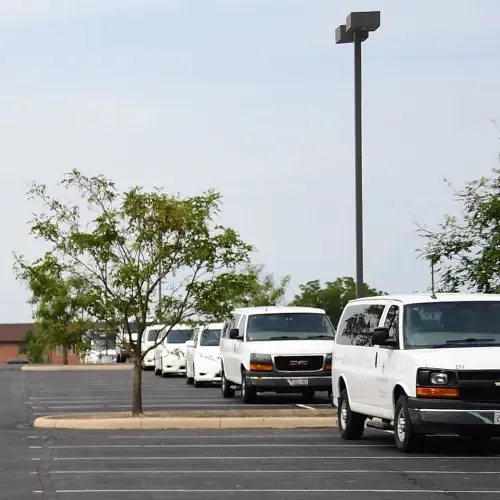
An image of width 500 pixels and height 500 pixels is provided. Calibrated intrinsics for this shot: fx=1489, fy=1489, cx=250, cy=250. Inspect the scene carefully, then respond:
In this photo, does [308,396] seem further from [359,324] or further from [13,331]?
[13,331]

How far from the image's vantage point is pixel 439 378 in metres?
17.7

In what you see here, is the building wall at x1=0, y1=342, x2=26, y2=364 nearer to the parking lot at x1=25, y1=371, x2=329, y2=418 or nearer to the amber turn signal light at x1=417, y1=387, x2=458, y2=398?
the parking lot at x1=25, y1=371, x2=329, y2=418

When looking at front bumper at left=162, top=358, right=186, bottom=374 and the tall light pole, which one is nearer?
the tall light pole

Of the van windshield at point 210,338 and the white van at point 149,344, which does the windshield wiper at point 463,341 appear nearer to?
the van windshield at point 210,338

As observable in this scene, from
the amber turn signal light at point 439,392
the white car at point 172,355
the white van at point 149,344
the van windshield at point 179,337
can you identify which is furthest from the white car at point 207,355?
the amber turn signal light at point 439,392

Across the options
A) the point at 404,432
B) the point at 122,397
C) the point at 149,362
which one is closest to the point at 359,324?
the point at 404,432

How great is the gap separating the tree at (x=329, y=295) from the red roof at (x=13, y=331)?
7742cm

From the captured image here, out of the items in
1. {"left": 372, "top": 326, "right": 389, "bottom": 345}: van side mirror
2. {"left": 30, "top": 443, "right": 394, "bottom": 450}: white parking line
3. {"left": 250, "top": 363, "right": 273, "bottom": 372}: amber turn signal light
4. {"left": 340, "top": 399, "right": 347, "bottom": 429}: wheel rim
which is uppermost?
{"left": 372, "top": 326, "right": 389, "bottom": 345}: van side mirror

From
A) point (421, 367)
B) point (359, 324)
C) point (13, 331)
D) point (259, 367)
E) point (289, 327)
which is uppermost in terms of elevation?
point (13, 331)

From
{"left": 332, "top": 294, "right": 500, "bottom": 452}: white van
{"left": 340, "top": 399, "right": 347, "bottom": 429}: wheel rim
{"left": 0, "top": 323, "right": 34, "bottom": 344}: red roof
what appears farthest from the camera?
{"left": 0, "top": 323, "right": 34, "bottom": 344}: red roof

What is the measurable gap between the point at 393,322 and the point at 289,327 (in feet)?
38.7

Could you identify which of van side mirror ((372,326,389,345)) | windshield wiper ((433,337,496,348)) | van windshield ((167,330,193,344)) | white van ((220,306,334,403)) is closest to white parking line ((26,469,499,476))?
windshield wiper ((433,337,496,348))

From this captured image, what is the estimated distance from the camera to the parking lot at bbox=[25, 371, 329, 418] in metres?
30.3

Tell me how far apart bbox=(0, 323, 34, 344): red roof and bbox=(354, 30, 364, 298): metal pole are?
12203 centimetres
